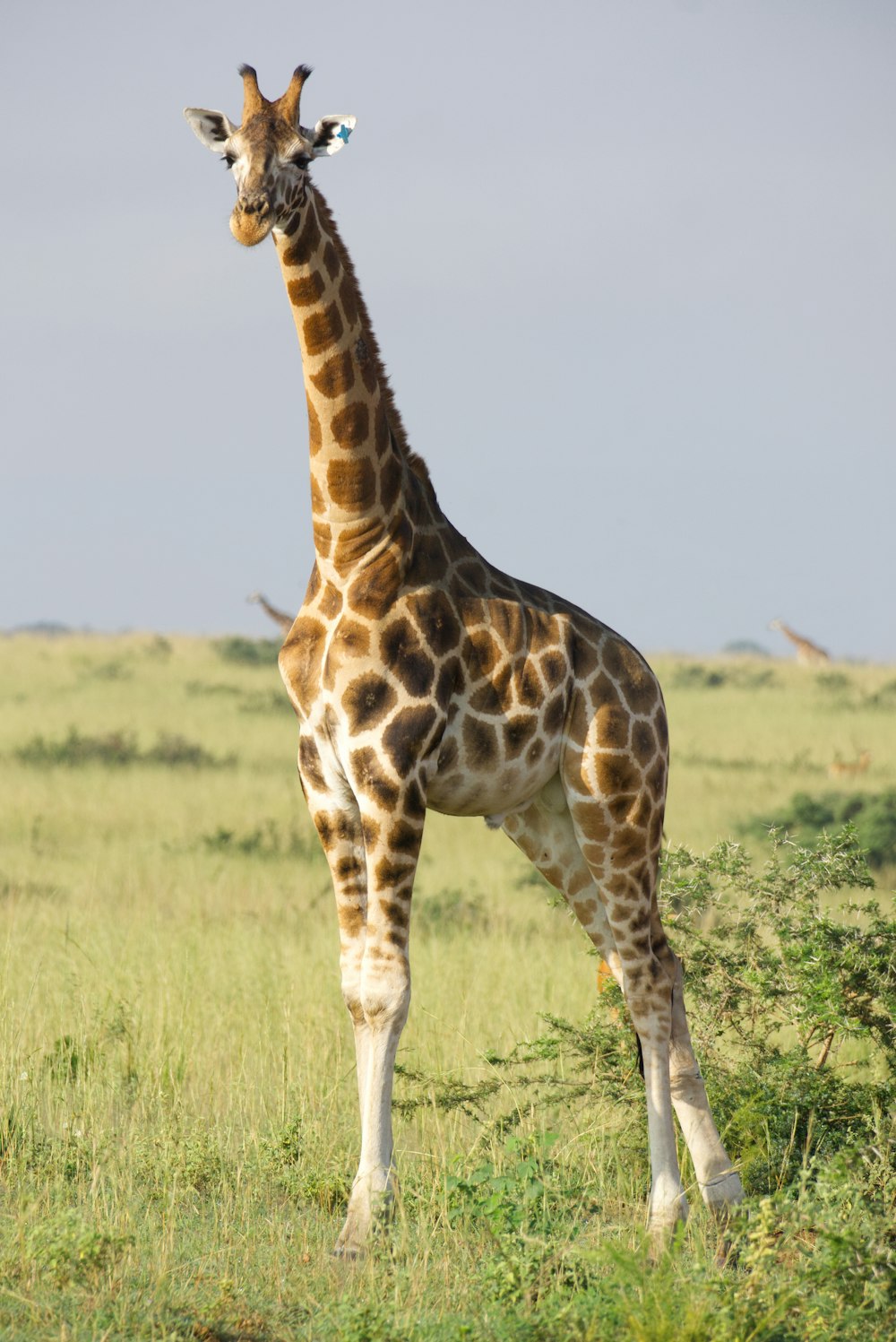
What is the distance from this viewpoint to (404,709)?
587 cm

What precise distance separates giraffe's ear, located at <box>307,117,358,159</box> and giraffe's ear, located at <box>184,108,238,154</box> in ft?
1.03

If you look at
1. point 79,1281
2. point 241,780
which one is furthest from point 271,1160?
point 241,780

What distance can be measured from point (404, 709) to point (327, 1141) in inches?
94.5

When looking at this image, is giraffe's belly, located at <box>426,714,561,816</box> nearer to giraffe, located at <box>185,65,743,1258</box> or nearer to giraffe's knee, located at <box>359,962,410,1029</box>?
giraffe, located at <box>185,65,743,1258</box>

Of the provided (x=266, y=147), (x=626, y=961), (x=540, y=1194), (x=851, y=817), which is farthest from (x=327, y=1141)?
(x=851, y=817)

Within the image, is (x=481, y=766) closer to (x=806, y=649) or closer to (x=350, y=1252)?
(x=350, y=1252)

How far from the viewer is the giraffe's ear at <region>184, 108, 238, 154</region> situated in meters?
5.96

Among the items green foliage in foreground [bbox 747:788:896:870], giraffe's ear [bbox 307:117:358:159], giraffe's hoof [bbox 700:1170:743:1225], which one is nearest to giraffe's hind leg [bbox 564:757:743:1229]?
giraffe's hoof [bbox 700:1170:743:1225]

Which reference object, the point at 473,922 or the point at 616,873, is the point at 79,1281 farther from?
the point at 473,922

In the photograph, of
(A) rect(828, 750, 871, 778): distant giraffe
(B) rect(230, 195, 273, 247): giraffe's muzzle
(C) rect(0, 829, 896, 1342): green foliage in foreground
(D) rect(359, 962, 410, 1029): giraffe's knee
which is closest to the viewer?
(C) rect(0, 829, 896, 1342): green foliage in foreground

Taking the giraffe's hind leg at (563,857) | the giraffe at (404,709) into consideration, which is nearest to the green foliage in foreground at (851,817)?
the giraffe's hind leg at (563,857)

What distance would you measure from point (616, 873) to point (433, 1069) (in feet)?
7.75

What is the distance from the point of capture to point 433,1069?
8367 mm

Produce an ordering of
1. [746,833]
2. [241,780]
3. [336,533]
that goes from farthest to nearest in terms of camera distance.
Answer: [241,780]
[746,833]
[336,533]
